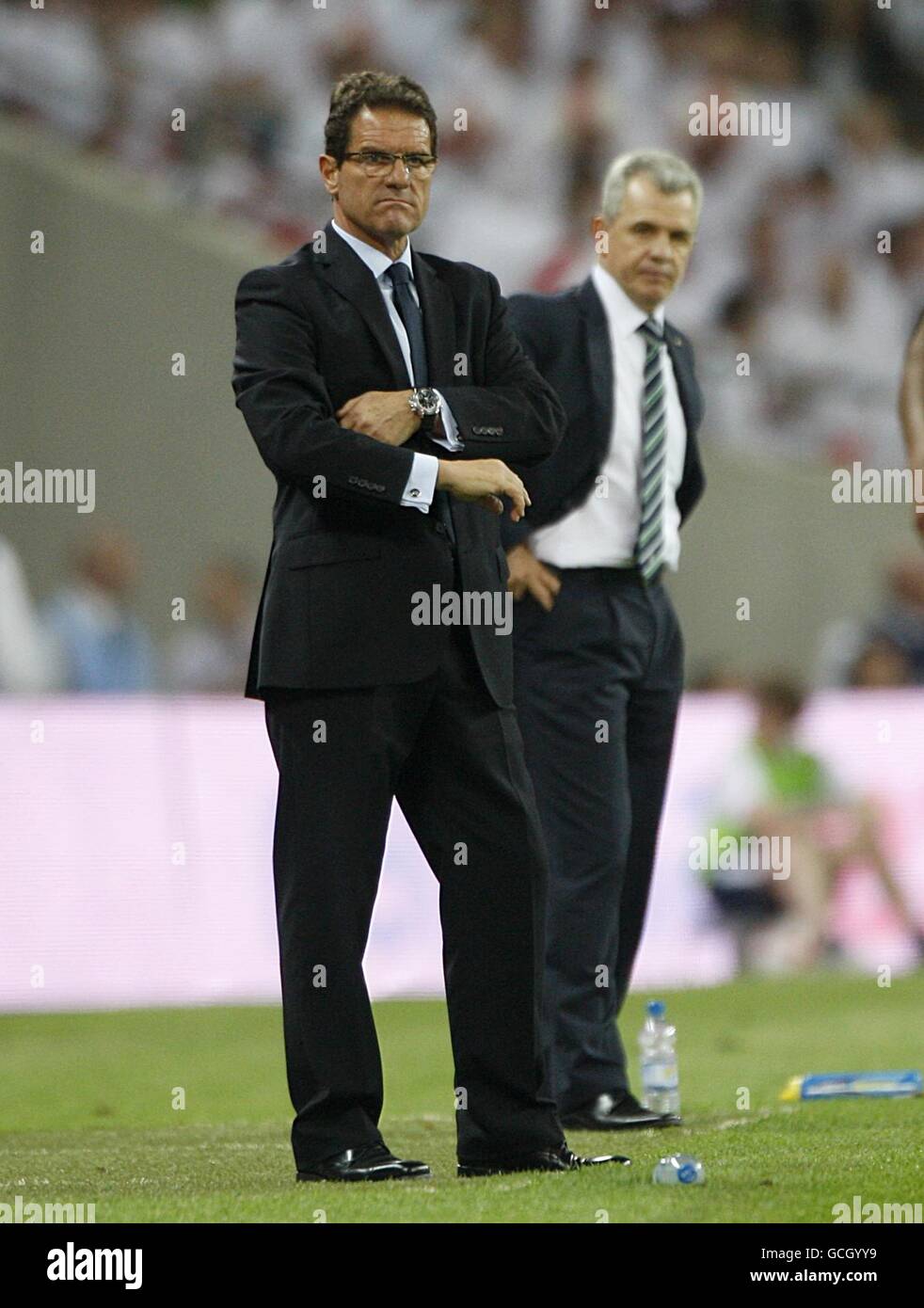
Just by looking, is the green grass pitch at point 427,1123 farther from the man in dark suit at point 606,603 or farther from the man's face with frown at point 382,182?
the man's face with frown at point 382,182

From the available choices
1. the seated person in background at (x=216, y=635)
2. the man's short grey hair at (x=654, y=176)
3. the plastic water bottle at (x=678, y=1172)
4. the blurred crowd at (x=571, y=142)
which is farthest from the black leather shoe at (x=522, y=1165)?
the blurred crowd at (x=571, y=142)

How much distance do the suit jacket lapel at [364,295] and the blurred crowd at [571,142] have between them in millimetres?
9100

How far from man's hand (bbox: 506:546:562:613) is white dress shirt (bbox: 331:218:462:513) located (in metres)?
1.27

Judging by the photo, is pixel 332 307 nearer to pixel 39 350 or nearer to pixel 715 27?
pixel 39 350

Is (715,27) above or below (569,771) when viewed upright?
above

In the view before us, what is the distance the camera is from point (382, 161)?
5.06 m

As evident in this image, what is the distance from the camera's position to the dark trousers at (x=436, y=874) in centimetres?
499

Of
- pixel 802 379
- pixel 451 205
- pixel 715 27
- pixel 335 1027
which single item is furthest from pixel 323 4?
pixel 335 1027

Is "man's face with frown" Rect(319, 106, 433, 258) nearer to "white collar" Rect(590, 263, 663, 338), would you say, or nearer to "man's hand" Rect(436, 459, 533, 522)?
"man's hand" Rect(436, 459, 533, 522)

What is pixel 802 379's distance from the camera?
15.3 meters

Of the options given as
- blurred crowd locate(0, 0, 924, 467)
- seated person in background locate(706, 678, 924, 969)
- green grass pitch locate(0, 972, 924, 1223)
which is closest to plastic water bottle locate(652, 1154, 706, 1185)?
green grass pitch locate(0, 972, 924, 1223)

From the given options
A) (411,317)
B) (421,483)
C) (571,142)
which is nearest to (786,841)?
(571,142)
